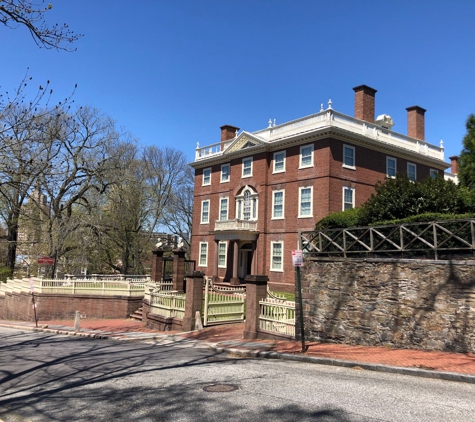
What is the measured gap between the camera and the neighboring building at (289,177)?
29.4 metres

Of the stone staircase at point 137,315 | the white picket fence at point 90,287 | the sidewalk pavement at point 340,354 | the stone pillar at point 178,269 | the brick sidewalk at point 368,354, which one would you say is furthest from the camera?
the white picket fence at point 90,287

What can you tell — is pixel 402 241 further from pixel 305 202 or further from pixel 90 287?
pixel 90 287

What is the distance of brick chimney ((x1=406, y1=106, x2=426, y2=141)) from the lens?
1431 inches

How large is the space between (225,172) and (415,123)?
1695 cm

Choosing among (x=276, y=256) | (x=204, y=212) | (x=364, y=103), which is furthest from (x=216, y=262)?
(x=364, y=103)

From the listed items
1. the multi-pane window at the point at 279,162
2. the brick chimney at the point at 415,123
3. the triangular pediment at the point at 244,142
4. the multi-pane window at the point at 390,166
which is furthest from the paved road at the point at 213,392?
the brick chimney at the point at 415,123

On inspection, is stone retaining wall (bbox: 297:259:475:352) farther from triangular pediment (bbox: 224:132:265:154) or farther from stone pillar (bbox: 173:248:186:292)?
triangular pediment (bbox: 224:132:265:154)

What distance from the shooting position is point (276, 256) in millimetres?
31609

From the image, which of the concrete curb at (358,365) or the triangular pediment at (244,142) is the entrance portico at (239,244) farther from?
the concrete curb at (358,365)

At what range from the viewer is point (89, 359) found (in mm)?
10930

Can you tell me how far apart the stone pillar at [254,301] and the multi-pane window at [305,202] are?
16.2m

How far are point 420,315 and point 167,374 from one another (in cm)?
636

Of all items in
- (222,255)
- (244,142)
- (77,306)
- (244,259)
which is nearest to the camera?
(77,306)

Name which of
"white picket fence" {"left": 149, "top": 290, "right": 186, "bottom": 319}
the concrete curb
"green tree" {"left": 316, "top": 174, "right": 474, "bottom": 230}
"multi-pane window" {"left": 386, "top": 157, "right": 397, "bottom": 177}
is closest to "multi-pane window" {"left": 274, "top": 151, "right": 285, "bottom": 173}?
"multi-pane window" {"left": 386, "top": 157, "right": 397, "bottom": 177}
